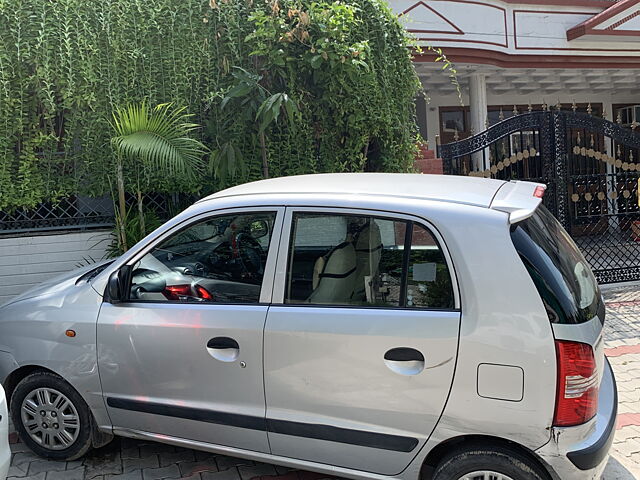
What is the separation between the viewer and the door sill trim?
282cm

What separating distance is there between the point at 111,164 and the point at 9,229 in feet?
4.51

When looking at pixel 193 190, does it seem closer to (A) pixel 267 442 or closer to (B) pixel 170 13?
(B) pixel 170 13

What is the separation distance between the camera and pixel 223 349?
2.97 metres

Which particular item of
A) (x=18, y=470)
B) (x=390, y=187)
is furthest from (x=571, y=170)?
(x=18, y=470)

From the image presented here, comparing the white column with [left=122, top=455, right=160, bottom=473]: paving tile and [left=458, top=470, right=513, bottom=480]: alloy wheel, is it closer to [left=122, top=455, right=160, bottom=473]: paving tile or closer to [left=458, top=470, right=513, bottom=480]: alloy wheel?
[left=122, top=455, right=160, bottom=473]: paving tile

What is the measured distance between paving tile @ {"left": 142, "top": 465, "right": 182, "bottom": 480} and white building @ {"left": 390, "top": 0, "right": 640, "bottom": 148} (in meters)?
6.50

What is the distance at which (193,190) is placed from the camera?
6.48 meters

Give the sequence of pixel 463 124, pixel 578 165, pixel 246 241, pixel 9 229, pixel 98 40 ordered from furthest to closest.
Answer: pixel 463 124 → pixel 578 165 → pixel 9 229 → pixel 98 40 → pixel 246 241

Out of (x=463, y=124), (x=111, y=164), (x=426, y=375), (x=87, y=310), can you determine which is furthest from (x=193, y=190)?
(x=463, y=124)

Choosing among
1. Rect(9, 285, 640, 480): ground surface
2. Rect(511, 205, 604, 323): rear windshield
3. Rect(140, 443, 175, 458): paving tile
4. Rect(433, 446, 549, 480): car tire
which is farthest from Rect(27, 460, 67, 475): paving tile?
Rect(511, 205, 604, 323): rear windshield

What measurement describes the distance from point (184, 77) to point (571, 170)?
5100 millimetres

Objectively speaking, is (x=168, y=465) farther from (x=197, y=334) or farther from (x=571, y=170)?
(x=571, y=170)

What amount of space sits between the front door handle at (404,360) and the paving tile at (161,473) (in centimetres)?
163

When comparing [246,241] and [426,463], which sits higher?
[246,241]
